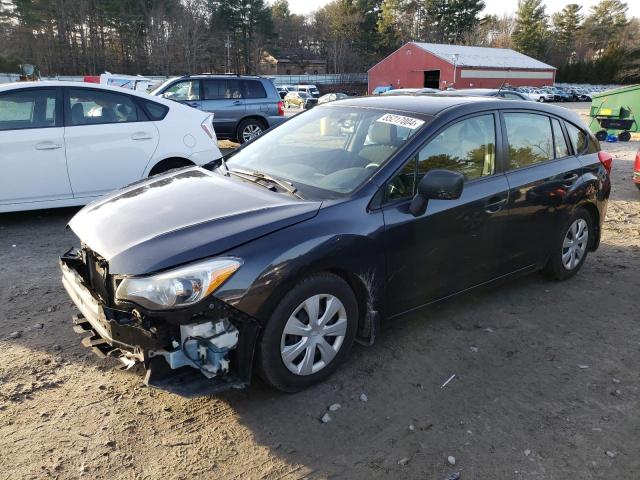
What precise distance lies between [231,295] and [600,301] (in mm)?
3476

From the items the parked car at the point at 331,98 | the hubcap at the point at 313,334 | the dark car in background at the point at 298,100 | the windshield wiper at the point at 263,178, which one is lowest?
the hubcap at the point at 313,334

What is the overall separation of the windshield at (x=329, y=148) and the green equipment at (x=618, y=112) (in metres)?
14.4

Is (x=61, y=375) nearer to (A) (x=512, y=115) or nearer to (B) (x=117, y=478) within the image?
(B) (x=117, y=478)

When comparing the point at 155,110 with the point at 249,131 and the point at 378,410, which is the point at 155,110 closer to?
the point at 378,410

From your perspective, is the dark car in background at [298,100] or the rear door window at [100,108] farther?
the dark car in background at [298,100]

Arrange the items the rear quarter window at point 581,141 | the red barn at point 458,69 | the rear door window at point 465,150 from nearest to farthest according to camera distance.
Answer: the rear door window at point 465,150
the rear quarter window at point 581,141
the red barn at point 458,69

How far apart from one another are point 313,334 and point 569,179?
9.32 ft

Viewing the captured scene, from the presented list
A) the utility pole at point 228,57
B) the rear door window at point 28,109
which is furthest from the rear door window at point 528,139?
the utility pole at point 228,57

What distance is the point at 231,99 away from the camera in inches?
496

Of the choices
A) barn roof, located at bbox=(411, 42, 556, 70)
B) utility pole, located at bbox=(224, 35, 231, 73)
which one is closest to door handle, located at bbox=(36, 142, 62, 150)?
barn roof, located at bbox=(411, 42, 556, 70)

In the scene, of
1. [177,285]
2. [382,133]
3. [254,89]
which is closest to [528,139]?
[382,133]

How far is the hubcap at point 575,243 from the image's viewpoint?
4734mm

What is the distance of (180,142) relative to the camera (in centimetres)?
669

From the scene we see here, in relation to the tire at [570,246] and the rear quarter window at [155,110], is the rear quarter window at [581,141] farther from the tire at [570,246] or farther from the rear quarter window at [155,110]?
the rear quarter window at [155,110]
